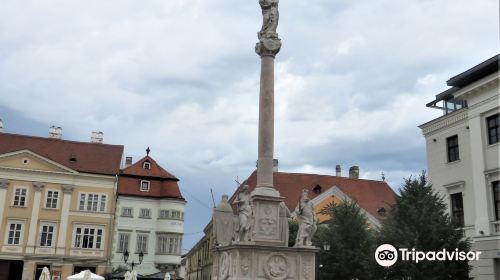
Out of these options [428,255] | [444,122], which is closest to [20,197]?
[444,122]

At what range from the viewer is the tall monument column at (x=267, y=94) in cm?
1631

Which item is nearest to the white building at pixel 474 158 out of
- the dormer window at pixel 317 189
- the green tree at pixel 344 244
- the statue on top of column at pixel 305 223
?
the green tree at pixel 344 244

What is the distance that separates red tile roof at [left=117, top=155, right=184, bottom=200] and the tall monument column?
35.1 metres

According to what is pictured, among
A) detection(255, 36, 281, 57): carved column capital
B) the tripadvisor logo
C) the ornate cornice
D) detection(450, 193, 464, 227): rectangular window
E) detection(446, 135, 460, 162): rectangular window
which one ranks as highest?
the ornate cornice

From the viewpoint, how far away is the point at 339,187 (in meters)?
50.2

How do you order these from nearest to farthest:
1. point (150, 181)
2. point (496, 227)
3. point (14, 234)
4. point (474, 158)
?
1. point (496, 227)
2. point (474, 158)
3. point (14, 234)
4. point (150, 181)

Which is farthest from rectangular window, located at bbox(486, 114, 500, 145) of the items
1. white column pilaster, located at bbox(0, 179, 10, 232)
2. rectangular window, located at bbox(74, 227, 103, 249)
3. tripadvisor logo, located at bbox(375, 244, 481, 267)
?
white column pilaster, located at bbox(0, 179, 10, 232)

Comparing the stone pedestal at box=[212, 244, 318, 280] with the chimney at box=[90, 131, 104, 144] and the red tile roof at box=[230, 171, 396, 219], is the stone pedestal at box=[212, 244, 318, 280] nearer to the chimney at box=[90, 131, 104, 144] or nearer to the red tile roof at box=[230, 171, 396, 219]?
the red tile roof at box=[230, 171, 396, 219]

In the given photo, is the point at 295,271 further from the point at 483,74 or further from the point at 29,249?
the point at 29,249

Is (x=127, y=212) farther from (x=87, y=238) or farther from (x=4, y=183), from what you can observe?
(x=4, y=183)

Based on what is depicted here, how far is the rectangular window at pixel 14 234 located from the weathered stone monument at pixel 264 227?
34697 millimetres

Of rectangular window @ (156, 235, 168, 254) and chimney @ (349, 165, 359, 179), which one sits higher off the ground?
chimney @ (349, 165, 359, 179)

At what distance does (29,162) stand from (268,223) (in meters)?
37.5

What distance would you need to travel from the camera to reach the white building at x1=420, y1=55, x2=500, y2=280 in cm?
2334
